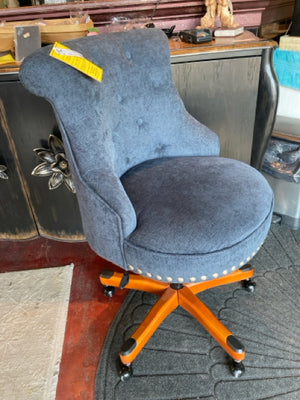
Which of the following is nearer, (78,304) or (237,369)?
(237,369)

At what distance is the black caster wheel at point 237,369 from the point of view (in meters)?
1.06

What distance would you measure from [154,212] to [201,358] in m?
0.57

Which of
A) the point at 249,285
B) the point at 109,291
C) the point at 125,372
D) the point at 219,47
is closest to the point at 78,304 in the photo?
the point at 109,291

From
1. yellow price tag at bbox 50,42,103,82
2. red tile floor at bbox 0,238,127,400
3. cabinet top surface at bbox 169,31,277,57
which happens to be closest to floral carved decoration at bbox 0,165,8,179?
red tile floor at bbox 0,238,127,400

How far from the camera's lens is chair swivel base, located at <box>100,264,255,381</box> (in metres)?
1.06

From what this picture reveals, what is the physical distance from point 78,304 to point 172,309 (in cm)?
42

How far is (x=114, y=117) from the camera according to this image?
1069mm

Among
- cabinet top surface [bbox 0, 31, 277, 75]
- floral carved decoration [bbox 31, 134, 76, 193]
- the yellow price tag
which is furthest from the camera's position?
floral carved decoration [bbox 31, 134, 76, 193]

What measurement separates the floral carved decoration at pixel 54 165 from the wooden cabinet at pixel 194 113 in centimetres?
3

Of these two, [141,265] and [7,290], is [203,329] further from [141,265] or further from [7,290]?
[7,290]

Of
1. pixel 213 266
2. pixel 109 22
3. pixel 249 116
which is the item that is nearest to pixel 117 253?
pixel 213 266

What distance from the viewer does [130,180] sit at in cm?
112

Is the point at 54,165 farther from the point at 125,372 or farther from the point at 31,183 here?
the point at 125,372

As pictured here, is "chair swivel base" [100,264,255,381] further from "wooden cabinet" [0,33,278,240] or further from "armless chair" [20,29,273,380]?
"wooden cabinet" [0,33,278,240]
